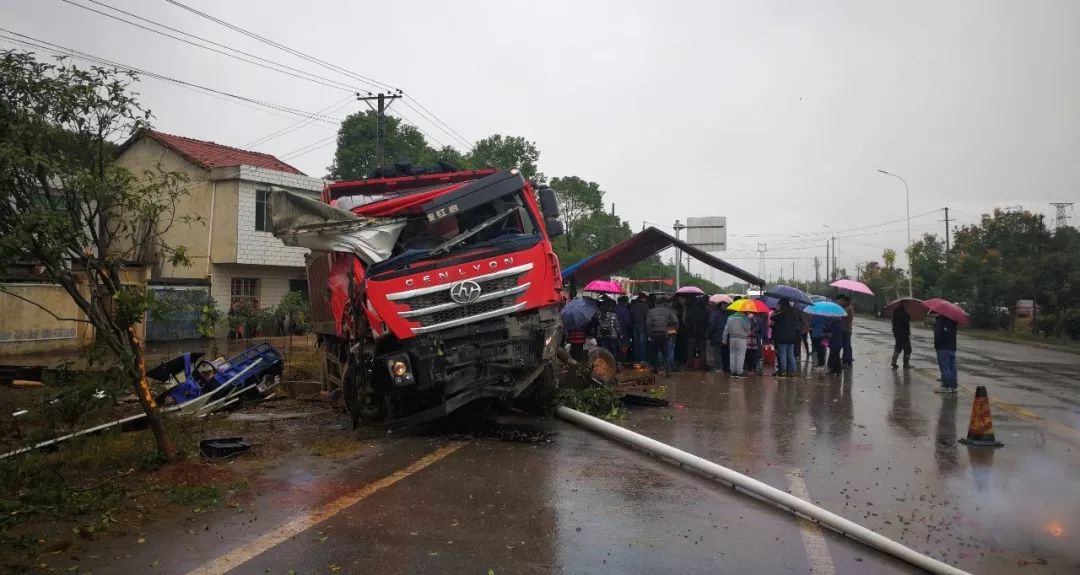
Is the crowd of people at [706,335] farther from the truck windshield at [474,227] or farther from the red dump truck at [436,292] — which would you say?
the red dump truck at [436,292]

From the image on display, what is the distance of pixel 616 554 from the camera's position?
4730 mm

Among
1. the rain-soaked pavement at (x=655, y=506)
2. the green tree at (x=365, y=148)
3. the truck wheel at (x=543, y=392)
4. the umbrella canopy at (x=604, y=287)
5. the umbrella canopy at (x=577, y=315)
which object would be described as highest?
the green tree at (x=365, y=148)

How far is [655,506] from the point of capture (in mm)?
5777

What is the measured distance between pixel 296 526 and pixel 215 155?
86.4 ft

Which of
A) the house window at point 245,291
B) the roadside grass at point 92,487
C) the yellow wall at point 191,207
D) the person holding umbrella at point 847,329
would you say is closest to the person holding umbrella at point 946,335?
the person holding umbrella at point 847,329

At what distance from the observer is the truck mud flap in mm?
7832

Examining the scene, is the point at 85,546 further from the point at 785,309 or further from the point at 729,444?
the point at 785,309

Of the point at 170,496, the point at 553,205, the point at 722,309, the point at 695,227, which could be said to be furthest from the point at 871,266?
the point at 170,496

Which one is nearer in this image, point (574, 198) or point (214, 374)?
point (214, 374)

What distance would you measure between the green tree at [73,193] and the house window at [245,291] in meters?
21.2

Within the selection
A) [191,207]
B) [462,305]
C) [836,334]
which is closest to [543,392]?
[462,305]

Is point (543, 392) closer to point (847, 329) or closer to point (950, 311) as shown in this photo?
point (950, 311)

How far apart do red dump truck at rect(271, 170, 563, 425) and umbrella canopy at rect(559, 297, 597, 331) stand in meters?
5.01

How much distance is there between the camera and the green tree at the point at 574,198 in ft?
169
